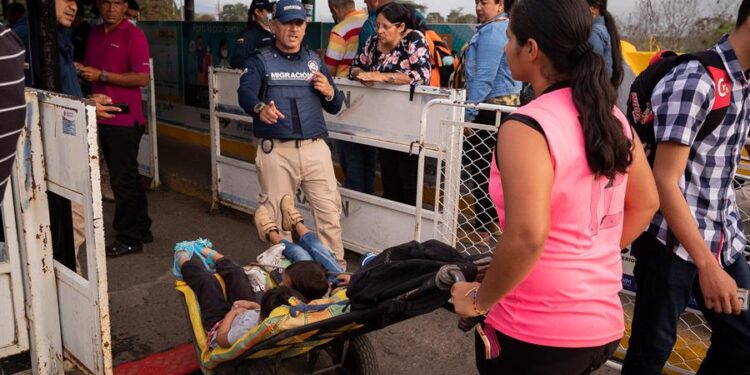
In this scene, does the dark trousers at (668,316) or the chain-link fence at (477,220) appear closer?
A: the dark trousers at (668,316)

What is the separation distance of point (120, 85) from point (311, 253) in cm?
235

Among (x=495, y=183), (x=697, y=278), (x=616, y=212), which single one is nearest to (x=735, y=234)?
(x=697, y=278)

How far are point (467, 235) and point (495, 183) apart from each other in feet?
9.66

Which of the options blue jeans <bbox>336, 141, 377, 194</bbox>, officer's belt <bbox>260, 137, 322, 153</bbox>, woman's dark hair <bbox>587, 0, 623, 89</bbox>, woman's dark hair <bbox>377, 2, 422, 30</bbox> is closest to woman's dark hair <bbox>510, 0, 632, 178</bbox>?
woman's dark hair <bbox>587, 0, 623, 89</bbox>

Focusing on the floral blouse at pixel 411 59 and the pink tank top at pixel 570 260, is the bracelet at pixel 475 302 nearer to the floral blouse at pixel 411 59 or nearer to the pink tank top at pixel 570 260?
the pink tank top at pixel 570 260

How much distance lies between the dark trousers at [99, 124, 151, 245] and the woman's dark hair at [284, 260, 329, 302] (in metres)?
2.46

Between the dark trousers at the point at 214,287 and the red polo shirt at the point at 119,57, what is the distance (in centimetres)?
218

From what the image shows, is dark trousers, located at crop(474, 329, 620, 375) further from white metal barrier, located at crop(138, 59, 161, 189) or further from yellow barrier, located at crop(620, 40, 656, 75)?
white metal barrier, located at crop(138, 59, 161, 189)

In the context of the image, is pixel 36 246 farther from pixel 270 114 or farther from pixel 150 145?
pixel 150 145

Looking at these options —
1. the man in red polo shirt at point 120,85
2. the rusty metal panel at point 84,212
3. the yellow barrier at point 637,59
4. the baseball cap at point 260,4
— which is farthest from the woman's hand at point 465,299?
the baseball cap at point 260,4

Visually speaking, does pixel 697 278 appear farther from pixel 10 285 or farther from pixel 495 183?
pixel 10 285

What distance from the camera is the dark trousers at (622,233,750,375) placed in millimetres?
2369

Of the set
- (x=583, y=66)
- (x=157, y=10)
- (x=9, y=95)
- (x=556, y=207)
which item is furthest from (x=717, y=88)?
(x=157, y=10)

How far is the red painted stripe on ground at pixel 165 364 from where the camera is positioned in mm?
3414
